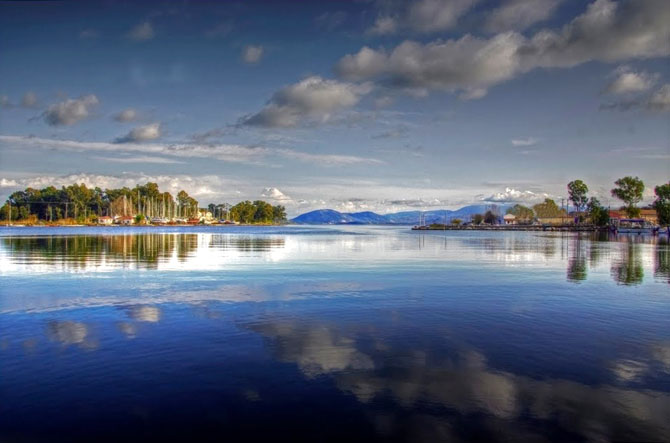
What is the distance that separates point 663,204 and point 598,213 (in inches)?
858

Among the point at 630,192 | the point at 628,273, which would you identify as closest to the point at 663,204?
the point at 630,192

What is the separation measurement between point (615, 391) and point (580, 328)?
5.50 metres

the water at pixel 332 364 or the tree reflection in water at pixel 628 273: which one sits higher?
the water at pixel 332 364

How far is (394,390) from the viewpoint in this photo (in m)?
9.07

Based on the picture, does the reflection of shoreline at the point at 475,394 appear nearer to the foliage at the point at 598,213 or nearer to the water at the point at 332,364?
the water at the point at 332,364

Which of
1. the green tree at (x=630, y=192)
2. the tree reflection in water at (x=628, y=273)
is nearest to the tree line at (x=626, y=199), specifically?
the green tree at (x=630, y=192)

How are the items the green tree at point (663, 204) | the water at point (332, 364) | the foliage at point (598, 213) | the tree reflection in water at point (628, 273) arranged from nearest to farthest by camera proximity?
the water at point (332, 364)
the tree reflection in water at point (628, 273)
the green tree at point (663, 204)
the foliage at point (598, 213)

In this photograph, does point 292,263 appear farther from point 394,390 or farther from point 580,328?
point 394,390

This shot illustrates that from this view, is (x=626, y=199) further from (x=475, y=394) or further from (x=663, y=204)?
(x=475, y=394)

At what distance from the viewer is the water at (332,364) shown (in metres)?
7.74

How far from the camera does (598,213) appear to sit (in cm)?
16212

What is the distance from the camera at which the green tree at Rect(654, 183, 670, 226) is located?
138 m

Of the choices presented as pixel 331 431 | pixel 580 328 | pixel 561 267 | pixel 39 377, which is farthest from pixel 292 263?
pixel 331 431

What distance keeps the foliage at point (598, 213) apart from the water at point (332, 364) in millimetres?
156528
